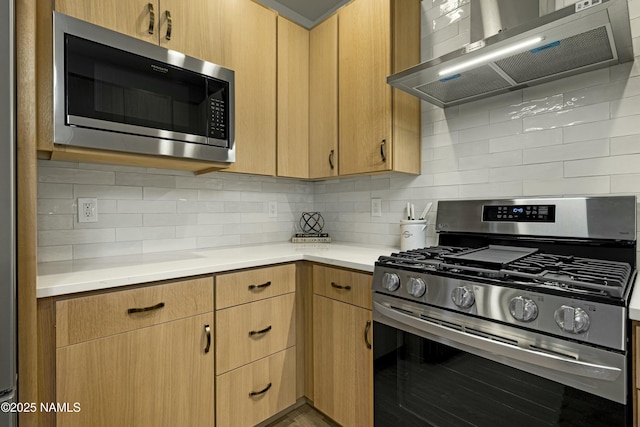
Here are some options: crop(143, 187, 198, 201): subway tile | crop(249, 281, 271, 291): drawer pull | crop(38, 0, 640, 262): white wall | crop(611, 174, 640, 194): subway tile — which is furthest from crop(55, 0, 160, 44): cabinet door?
crop(611, 174, 640, 194): subway tile

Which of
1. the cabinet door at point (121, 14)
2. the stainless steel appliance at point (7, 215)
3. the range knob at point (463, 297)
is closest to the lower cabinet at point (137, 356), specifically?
the stainless steel appliance at point (7, 215)

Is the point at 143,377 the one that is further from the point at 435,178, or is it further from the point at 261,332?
the point at 435,178

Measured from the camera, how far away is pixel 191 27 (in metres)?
1.60

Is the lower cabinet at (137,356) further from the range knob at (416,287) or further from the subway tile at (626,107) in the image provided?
the subway tile at (626,107)

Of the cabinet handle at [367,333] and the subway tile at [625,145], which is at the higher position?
the subway tile at [625,145]

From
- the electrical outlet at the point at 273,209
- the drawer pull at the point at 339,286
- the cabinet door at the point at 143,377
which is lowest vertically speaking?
the cabinet door at the point at 143,377

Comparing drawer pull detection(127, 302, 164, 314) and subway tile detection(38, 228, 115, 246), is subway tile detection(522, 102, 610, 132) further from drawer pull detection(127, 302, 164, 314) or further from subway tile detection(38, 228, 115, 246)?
subway tile detection(38, 228, 115, 246)

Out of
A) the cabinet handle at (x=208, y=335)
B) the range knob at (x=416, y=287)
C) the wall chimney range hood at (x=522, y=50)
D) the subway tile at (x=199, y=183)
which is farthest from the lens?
the subway tile at (x=199, y=183)

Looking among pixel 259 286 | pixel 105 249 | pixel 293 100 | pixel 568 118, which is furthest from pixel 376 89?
pixel 105 249

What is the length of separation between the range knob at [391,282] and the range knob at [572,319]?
538 millimetres

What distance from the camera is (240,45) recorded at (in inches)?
73.0

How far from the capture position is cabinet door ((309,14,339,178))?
2.08 m

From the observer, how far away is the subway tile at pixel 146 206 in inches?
68.7

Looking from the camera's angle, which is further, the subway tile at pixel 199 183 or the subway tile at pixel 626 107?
the subway tile at pixel 199 183
